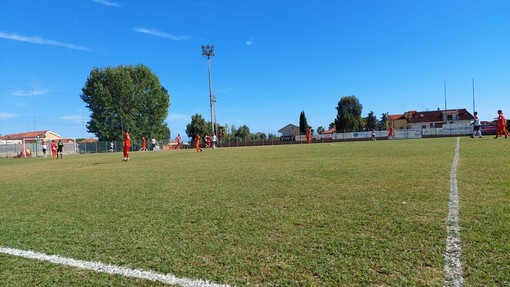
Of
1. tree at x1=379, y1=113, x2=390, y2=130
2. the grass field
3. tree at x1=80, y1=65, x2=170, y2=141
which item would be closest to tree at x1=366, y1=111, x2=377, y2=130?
tree at x1=379, y1=113, x2=390, y2=130

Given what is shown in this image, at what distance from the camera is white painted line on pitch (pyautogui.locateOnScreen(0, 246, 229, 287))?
2.71 m

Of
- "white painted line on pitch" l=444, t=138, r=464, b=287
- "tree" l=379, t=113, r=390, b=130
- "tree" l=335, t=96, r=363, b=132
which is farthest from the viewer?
"tree" l=379, t=113, r=390, b=130

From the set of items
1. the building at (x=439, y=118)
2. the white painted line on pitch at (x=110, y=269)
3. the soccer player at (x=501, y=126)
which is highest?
the building at (x=439, y=118)

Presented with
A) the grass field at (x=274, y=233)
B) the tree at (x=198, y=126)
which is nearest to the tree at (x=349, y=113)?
the tree at (x=198, y=126)

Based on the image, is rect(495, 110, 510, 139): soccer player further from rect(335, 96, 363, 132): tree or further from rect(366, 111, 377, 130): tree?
rect(366, 111, 377, 130): tree

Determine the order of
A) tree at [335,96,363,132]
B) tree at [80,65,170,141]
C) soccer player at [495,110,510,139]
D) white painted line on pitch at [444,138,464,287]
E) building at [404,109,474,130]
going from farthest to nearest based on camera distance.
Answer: tree at [335,96,363,132], building at [404,109,474,130], tree at [80,65,170,141], soccer player at [495,110,510,139], white painted line on pitch at [444,138,464,287]

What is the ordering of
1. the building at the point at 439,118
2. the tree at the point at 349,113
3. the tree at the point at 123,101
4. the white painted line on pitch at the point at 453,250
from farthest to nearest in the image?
the tree at the point at 349,113, the building at the point at 439,118, the tree at the point at 123,101, the white painted line on pitch at the point at 453,250

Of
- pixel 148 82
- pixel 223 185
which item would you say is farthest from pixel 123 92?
pixel 223 185

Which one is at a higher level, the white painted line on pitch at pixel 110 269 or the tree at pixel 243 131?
the tree at pixel 243 131

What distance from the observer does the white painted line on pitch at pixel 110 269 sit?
2.71 metres

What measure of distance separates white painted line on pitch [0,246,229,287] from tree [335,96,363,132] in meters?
93.7

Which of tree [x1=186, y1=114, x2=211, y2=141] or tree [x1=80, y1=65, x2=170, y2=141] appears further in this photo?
tree [x1=186, y1=114, x2=211, y2=141]

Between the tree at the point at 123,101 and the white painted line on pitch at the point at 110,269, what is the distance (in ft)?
230

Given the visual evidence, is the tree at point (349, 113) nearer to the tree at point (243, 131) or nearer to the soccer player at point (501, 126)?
the tree at point (243, 131)
